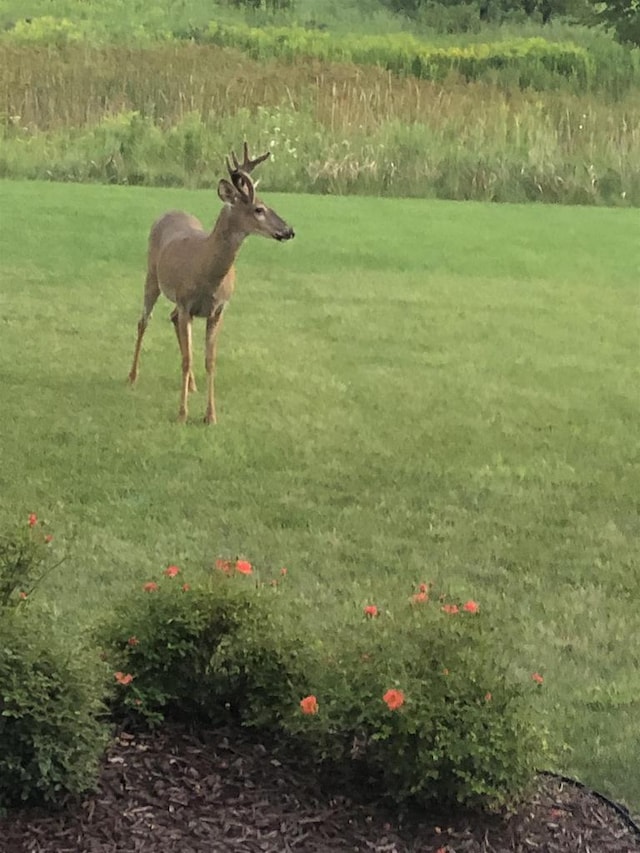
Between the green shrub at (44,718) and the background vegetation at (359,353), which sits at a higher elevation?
the green shrub at (44,718)

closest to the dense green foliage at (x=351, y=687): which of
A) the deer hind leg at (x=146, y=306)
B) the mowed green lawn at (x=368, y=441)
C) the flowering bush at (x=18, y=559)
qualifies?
the mowed green lawn at (x=368, y=441)

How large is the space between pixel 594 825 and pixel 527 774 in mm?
256

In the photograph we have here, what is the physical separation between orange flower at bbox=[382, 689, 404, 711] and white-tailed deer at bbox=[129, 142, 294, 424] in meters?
3.62

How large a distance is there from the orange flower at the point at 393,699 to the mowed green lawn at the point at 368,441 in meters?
0.22

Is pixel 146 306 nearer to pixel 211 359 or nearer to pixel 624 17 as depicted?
pixel 211 359

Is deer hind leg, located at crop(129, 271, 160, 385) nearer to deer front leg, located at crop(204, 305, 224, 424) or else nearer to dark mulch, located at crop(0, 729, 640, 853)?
deer front leg, located at crop(204, 305, 224, 424)

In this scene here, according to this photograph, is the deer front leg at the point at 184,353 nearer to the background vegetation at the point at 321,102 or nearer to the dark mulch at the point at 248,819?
the dark mulch at the point at 248,819

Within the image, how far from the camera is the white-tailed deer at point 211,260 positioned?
636 cm

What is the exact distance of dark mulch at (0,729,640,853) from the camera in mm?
2832

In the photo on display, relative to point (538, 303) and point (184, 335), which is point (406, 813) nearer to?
point (184, 335)

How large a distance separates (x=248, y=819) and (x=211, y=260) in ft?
12.9

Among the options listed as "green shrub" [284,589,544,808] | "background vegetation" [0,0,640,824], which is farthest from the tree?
"green shrub" [284,589,544,808]

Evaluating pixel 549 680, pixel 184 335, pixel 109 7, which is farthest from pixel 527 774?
pixel 109 7

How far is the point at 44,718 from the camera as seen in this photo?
281cm
